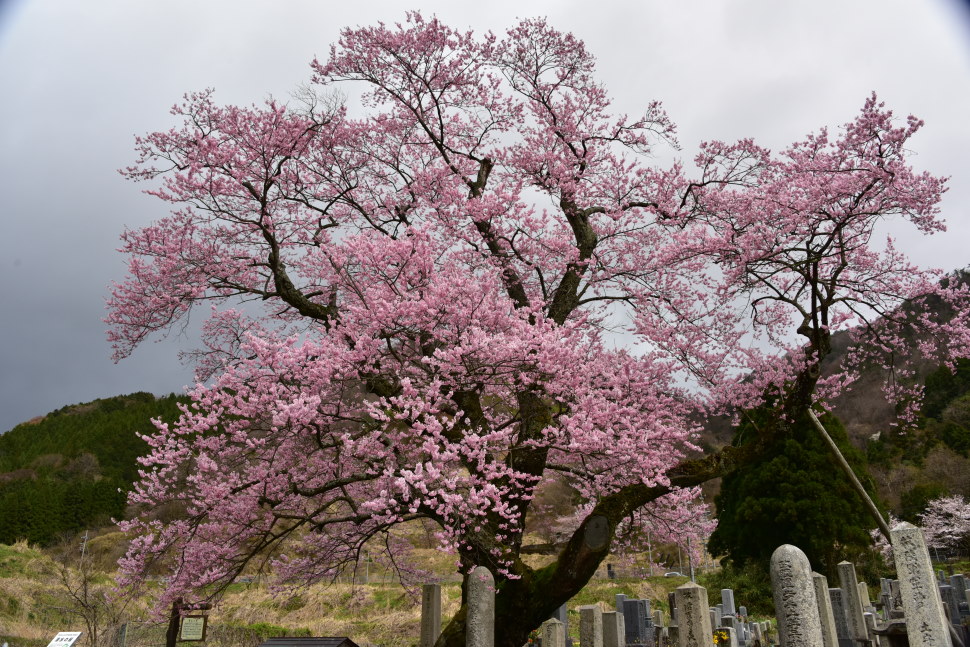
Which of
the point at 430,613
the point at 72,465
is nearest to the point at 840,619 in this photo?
the point at 430,613

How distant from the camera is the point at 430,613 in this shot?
8531mm

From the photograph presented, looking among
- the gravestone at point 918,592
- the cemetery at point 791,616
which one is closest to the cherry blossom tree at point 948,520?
the cemetery at point 791,616

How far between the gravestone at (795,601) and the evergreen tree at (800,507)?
649 inches

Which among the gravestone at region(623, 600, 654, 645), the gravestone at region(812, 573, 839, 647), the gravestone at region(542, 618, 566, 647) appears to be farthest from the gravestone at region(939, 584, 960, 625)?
the gravestone at region(542, 618, 566, 647)

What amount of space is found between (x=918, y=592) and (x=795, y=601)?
48.8 inches

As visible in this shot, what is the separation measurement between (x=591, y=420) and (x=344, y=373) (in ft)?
9.68

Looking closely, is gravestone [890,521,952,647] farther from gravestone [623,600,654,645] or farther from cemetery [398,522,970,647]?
gravestone [623,600,654,645]

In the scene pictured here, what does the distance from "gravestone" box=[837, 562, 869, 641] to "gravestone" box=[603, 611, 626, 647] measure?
6787mm

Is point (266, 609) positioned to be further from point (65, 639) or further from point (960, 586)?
point (960, 586)

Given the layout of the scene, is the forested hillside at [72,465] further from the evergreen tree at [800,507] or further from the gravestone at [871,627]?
the gravestone at [871,627]

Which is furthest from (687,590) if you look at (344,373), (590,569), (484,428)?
(344,373)

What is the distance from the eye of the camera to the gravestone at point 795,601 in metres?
3.74

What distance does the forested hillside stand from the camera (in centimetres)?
3406

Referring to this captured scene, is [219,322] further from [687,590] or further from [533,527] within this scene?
[533,527]
